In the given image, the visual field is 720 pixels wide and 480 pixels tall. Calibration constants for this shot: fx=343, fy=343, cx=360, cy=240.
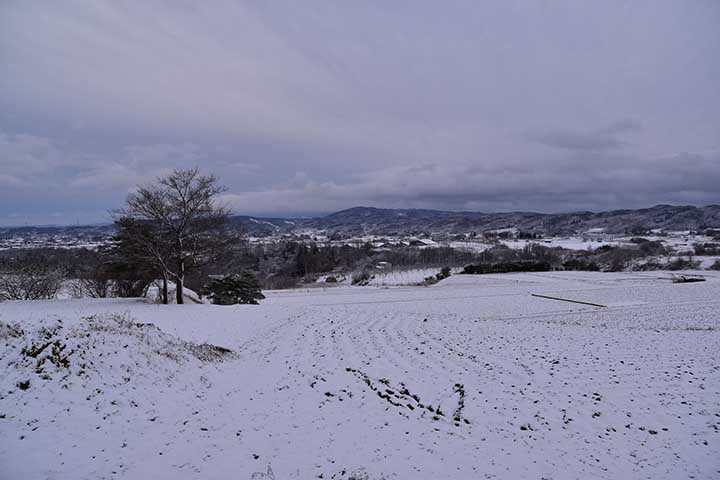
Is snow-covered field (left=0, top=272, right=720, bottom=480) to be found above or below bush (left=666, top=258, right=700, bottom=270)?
above

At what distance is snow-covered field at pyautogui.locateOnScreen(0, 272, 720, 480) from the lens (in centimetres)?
504

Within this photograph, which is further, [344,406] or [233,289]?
[233,289]

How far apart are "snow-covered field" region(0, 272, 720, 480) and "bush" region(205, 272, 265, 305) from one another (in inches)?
436

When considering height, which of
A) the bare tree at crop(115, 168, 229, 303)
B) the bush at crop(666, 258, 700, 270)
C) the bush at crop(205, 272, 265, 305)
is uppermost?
the bare tree at crop(115, 168, 229, 303)

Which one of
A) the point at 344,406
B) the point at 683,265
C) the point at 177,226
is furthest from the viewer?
the point at 683,265

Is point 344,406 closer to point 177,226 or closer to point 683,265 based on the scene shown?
point 177,226

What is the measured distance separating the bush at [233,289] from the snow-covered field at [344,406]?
1107 cm

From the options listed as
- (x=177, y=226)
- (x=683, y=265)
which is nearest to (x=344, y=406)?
(x=177, y=226)

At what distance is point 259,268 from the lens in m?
86.1

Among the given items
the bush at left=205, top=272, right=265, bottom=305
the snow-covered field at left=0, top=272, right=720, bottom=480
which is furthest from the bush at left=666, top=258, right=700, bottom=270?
the bush at left=205, top=272, right=265, bottom=305

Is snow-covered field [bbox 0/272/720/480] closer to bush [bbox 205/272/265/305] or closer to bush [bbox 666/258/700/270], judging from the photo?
bush [bbox 205/272/265/305]

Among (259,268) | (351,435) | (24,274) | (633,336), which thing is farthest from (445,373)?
(259,268)

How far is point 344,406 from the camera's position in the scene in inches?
283

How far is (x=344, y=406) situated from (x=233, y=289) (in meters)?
19.4
